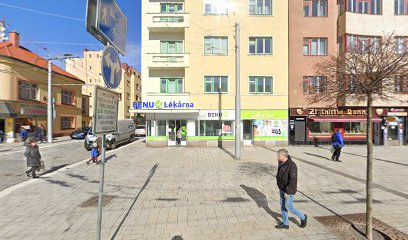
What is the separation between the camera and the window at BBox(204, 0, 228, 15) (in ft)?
59.1

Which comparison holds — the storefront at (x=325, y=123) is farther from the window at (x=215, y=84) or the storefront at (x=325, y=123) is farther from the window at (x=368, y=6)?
the window at (x=368, y=6)

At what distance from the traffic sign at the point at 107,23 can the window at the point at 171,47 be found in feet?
51.9

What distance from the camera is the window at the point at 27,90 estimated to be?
878 inches

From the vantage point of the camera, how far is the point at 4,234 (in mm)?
4270

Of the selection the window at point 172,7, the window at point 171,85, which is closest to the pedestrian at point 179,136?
the window at point 171,85

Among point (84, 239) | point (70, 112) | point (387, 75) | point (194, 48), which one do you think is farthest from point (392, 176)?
point (70, 112)

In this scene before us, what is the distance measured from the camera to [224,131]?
18.0 meters

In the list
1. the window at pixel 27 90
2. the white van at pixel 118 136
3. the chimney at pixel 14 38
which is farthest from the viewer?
the chimney at pixel 14 38

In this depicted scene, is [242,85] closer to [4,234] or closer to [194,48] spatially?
[194,48]

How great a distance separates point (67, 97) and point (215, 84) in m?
21.4

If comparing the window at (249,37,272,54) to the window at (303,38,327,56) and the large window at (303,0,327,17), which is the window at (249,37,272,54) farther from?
the large window at (303,0,327,17)

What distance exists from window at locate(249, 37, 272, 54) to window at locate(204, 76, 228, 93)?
3149 mm

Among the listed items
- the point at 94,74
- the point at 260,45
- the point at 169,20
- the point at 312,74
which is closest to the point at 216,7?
the point at 169,20

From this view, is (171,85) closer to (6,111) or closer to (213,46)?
(213,46)
